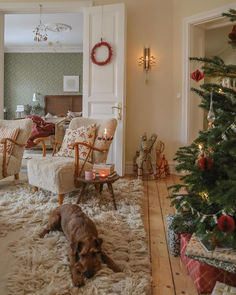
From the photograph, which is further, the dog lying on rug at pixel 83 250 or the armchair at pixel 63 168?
the armchair at pixel 63 168

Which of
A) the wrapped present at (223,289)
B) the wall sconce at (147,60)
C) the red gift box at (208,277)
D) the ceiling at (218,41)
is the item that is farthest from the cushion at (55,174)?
the ceiling at (218,41)

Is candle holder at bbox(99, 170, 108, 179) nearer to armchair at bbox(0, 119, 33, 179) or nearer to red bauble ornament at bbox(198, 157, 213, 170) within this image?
armchair at bbox(0, 119, 33, 179)

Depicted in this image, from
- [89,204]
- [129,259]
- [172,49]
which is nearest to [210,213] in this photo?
[129,259]

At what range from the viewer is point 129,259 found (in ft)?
5.65

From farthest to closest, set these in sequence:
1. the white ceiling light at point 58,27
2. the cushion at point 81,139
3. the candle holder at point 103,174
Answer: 1. the white ceiling light at point 58,27
2. the cushion at point 81,139
3. the candle holder at point 103,174

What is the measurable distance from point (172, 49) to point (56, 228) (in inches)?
138

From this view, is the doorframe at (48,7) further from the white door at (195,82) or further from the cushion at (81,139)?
the cushion at (81,139)

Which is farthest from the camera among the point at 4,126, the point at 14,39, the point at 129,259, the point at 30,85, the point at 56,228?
the point at 30,85

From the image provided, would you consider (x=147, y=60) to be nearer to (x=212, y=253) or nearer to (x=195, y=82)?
(x=195, y=82)

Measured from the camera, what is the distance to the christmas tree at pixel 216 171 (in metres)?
1.27

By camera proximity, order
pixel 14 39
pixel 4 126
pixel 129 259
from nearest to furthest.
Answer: pixel 129 259 < pixel 4 126 < pixel 14 39

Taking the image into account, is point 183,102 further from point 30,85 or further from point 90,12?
point 30,85

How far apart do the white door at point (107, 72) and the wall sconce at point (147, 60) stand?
1.51 ft

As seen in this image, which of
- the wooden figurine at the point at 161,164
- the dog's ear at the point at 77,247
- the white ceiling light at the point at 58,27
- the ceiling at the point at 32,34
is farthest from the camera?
the white ceiling light at the point at 58,27
